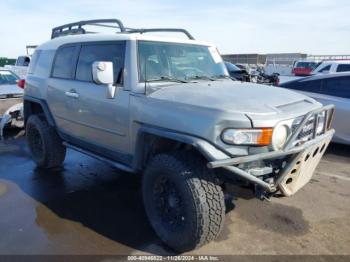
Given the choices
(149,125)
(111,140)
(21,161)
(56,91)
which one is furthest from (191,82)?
(21,161)

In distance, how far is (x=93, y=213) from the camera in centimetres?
414

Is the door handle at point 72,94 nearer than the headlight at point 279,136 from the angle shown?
No

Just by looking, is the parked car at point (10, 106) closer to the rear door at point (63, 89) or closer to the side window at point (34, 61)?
the side window at point (34, 61)

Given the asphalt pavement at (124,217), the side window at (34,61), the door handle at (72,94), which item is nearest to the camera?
the asphalt pavement at (124,217)

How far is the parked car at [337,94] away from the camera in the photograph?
636 centimetres

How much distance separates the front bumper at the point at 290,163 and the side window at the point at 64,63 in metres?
2.78

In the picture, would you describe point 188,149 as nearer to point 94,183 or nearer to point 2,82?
point 94,183

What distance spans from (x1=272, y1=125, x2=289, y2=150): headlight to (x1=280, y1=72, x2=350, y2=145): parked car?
12.4 ft

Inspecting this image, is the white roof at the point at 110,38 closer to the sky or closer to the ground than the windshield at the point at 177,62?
closer to the sky

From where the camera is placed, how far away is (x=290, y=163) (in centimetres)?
310

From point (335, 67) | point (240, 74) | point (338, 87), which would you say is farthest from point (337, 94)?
point (335, 67)

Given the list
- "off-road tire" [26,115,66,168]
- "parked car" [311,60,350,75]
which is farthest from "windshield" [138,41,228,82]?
"parked car" [311,60,350,75]

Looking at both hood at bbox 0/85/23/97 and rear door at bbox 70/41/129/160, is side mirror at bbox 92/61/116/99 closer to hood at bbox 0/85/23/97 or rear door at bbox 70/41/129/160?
rear door at bbox 70/41/129/160

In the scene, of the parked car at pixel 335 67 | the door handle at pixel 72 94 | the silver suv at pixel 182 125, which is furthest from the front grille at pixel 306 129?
the parked car at pixel 335 67
